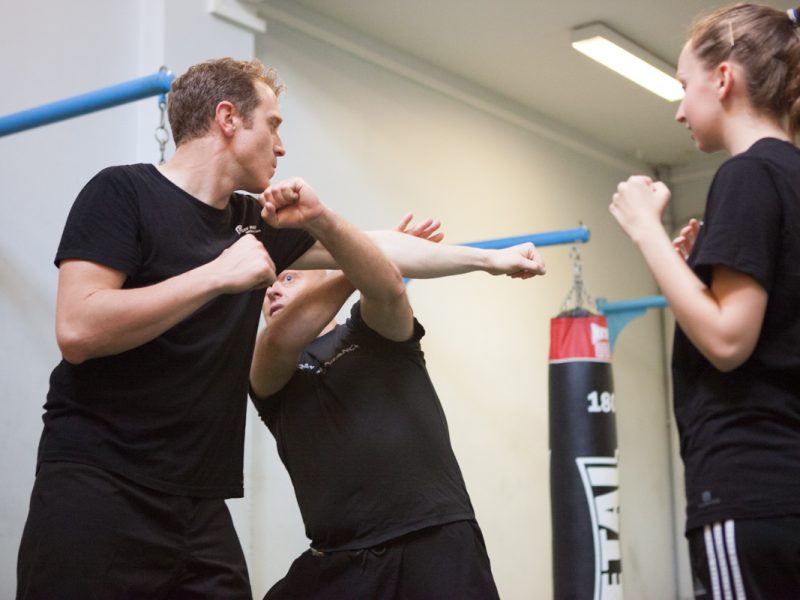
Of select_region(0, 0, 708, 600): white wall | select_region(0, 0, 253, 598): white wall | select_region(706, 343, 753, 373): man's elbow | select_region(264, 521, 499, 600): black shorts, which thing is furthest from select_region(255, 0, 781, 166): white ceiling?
select_region(706, 343, 753, 373): man's elbow

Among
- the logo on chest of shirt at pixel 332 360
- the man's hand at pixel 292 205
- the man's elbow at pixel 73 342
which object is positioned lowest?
the man's elbow at pixel 73 342

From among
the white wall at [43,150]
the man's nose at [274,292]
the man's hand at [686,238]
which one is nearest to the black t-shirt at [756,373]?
the man's hand at [686,238]

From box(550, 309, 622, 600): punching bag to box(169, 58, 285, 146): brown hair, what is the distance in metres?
2.56

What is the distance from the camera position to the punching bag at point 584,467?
4.26 metres

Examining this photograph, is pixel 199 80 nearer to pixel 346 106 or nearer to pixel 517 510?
pixel 346 106

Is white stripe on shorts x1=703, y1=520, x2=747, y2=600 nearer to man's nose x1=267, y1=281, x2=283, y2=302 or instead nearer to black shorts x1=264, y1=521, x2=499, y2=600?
black shorts x1=264, y1=521, x2=499, y2=600

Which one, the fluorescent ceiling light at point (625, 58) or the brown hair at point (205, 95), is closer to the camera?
the brown hair at point (205, 95)

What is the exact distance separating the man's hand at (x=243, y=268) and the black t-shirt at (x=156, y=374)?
179mm

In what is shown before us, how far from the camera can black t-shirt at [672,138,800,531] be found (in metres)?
A: 1.45

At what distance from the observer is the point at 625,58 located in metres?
5.34

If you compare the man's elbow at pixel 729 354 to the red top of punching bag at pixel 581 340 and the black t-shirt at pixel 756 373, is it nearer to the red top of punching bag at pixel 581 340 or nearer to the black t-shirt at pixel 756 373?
the black t-shirt at pixel 756 373

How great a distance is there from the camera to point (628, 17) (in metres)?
4.96

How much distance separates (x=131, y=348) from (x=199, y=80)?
29.5 inches

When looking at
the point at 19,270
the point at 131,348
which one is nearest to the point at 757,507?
the point at 131,348
